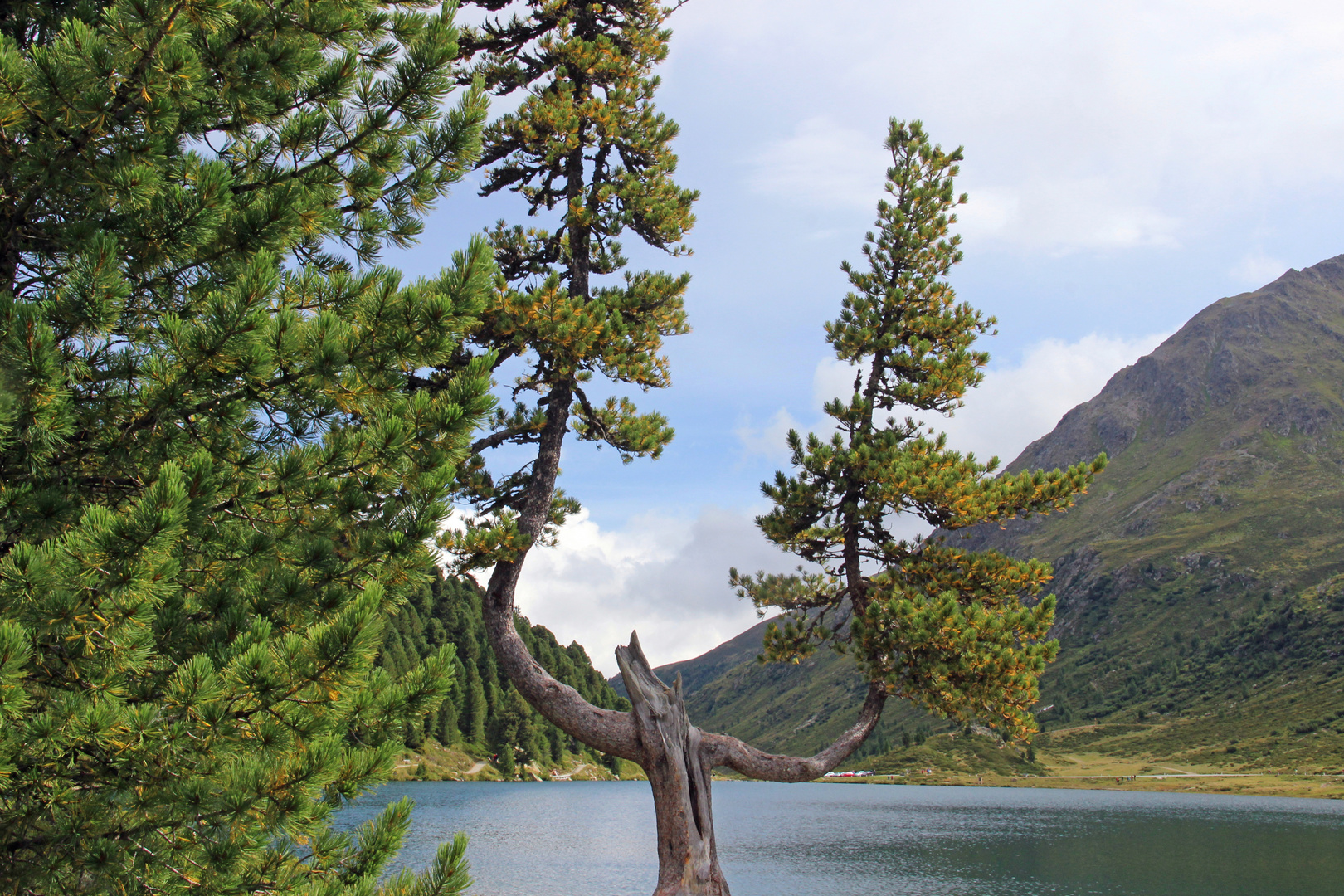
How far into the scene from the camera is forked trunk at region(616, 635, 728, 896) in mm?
12258

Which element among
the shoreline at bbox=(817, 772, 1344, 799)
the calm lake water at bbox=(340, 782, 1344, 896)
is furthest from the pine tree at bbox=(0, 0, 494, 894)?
the shoreline at bbox=(817, 772, 1344, 799)

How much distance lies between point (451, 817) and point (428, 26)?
9338 centimetres

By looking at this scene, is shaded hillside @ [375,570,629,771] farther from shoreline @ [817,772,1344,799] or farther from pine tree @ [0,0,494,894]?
pine tree @ [0,0,494,894]

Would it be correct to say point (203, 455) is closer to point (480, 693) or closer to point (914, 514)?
point (914, 514)

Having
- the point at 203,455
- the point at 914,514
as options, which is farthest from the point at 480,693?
the point at 203,455

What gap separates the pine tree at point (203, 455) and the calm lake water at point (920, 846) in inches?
697

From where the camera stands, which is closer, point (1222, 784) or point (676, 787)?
point (676, 787)

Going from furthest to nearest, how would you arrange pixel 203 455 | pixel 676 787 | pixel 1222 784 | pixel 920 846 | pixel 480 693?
pixel 480 693, pixel 1222 784, pixel 920 846, pixel 676 787, pixel 203 455

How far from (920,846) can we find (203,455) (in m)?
91.2

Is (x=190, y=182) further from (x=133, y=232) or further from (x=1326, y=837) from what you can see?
(x=1326, y=837)

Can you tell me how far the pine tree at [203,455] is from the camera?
4863 mm

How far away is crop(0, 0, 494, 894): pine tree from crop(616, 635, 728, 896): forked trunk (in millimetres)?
6721

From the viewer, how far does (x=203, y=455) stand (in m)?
4.99

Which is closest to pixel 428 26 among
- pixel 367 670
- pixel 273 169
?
pixel 273 169
